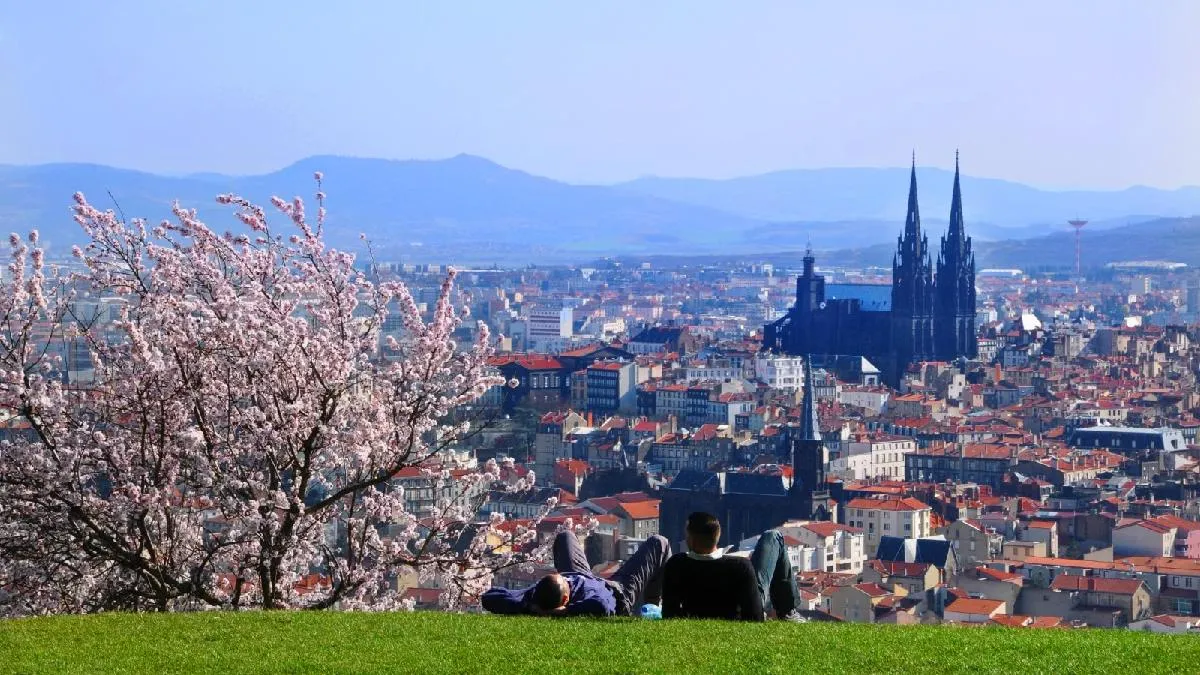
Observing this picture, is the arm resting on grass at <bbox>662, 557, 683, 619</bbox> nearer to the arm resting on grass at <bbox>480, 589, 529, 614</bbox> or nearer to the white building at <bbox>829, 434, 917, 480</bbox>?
the arm resting on grass at <bbox>480, 589, 529, 614</bbox>

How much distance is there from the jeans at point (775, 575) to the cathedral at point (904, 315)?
85.2 meters

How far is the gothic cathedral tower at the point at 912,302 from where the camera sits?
95688 mm

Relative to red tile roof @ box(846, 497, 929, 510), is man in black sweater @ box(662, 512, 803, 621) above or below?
above

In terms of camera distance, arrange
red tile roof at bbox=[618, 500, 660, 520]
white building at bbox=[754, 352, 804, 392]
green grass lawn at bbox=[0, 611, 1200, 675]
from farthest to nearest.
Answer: white building at bbox=[754, 352, 804, 392] → red tile roof at bbox=[618, 500, 660, 520] → green grass lawn at bbox=[0, 611, 1200, 675]

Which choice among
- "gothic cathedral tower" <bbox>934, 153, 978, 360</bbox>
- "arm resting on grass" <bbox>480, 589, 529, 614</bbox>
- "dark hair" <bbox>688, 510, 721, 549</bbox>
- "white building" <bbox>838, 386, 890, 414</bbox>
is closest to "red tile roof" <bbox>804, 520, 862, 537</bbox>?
"white building" <bbox>838, 386, 890, 414</bbox>

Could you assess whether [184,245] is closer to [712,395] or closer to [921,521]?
[921,521]

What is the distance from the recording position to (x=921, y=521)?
46844 mm

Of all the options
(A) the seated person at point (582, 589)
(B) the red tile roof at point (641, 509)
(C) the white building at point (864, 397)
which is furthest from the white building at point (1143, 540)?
(A) the seated person at point (582, 589)

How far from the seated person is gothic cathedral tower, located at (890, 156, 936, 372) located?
85838 mm

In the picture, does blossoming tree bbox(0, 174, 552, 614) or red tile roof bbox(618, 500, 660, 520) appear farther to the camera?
red tile roof bbox(618, 500, 660, 520)

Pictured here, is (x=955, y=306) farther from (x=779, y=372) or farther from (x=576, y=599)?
(x=576, y=599)

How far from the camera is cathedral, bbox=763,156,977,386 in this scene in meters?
96.2

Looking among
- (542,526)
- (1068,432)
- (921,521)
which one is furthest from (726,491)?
(1068,432)

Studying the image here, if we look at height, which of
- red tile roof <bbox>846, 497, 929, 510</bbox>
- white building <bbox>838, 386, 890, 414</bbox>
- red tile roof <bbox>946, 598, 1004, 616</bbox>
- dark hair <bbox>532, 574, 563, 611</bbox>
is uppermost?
dark hair <bbox>532, 574, 563, 611</bbox>
